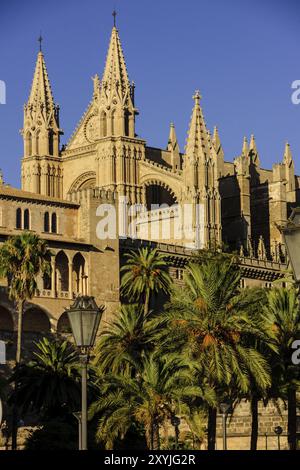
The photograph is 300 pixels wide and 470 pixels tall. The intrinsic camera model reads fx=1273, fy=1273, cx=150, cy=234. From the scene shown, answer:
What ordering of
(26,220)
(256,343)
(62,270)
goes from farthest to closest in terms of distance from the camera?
(26,220) → (62,270) → (256,343)

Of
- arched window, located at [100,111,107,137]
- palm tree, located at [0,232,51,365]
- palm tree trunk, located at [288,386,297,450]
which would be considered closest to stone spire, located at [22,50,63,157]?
arched window, located at [100,111,107,137]

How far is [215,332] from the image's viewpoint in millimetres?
45000

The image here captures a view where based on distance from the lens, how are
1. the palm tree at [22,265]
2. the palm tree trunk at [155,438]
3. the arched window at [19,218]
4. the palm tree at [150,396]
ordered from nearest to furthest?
1. the palm tree at [150,396]
2. the palm tree trunk at [155,438]
3. the palm tree at [22,265]
4. the arched window at [19,218]

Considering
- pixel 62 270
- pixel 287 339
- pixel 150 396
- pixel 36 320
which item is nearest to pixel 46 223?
pixel 62 270

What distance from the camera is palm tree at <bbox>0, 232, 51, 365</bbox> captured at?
206ft

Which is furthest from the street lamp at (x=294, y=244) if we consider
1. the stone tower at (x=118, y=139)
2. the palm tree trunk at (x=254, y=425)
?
the stone tower at (x=118, y=139)

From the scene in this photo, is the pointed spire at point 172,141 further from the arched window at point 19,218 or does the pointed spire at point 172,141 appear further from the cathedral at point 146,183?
the arched window at point 19,218

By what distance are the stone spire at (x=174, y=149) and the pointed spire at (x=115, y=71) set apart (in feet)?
33.5

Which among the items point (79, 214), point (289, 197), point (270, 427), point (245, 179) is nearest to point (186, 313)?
point (270, 427)

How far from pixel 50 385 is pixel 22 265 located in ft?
35.7

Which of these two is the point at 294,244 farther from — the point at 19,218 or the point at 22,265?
the point at 19,218

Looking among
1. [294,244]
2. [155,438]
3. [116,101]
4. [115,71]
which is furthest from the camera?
[115,71]

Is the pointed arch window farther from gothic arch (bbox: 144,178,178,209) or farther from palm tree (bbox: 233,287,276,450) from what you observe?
palm tree (bbox: 233,287,276,450)

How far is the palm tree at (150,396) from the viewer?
44.0 meters
